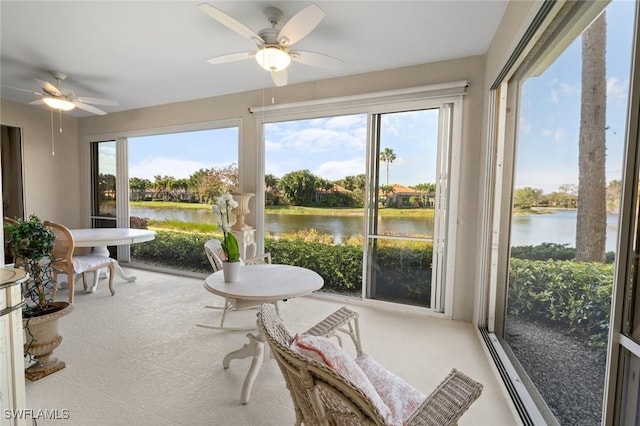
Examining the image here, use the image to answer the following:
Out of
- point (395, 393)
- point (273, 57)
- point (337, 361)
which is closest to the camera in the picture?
point (337, 361)

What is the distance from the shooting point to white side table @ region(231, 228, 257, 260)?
362 centimetres

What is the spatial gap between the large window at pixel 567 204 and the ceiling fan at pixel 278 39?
1.30 m

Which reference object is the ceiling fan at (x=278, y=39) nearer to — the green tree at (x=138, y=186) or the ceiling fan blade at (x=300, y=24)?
the ceiling fan blade at (x=300, y=24)

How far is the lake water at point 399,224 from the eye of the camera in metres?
1.49

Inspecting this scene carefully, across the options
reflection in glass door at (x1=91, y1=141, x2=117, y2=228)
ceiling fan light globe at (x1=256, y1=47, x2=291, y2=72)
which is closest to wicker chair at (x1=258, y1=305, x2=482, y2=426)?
ceiling fan light globe at (x1=256, y1=47, x2=291, y2=72)

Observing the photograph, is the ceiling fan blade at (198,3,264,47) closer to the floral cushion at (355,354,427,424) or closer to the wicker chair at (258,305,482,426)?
the wicker chair at (258,305,482,426)

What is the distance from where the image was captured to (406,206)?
3.17 metres

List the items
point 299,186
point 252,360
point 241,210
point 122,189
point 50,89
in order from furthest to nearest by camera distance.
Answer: point 122,189 → point 299,186 → point 241,210 → point 50,89 → point 252,360

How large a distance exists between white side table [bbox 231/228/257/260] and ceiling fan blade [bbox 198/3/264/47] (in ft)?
7.21

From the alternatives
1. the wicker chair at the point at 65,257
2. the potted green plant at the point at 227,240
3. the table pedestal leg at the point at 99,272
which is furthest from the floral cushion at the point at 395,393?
the table pedestal leg at the point at 99,272

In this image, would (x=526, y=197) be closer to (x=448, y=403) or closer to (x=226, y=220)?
(x=448, y=403)

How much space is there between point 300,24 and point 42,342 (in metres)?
2.77

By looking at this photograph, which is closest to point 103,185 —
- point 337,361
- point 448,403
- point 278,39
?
point 278,39

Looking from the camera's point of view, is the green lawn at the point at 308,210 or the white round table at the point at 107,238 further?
the white round table at the point at 107,238
